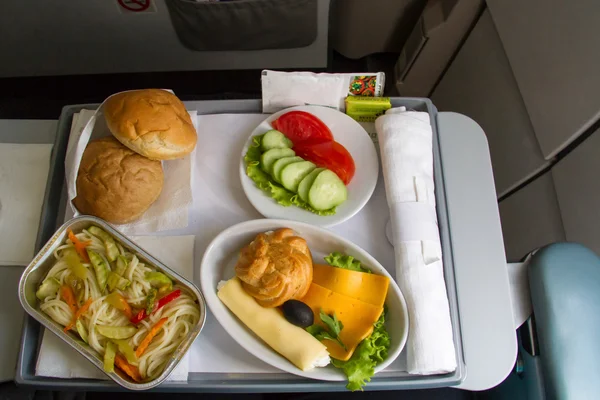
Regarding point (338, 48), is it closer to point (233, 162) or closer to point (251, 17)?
point (251, 17)

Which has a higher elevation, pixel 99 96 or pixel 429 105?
pixel 429 105

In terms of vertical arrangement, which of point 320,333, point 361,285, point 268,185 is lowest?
point 320,333

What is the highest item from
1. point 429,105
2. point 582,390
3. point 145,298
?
point 429,105

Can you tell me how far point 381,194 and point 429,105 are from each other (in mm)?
351

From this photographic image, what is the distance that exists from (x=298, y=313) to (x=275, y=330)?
7cm

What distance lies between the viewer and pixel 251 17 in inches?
80.3

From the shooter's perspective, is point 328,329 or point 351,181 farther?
point 351,181

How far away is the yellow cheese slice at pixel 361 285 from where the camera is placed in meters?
1.19

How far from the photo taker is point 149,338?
45.0 inches

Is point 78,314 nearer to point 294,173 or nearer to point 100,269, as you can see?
point 100,269

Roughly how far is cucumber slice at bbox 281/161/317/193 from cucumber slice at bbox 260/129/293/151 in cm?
9

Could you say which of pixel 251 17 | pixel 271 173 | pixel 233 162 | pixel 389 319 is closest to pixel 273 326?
pixel 389 319

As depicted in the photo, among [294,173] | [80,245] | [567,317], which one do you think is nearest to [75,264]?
[80,245]

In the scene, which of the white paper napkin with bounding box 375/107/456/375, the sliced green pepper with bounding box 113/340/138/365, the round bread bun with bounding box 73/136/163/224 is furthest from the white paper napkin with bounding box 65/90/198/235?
the white paper napkin with bounding box 375/107/456/375
